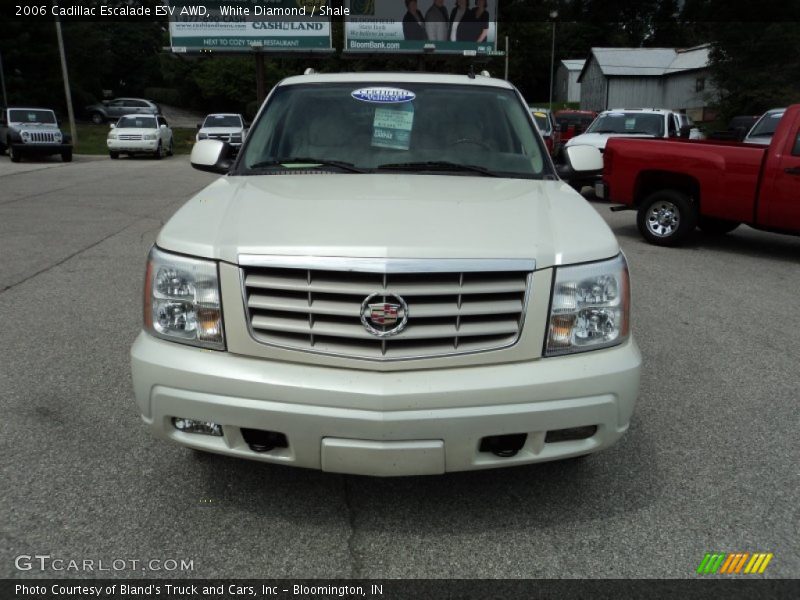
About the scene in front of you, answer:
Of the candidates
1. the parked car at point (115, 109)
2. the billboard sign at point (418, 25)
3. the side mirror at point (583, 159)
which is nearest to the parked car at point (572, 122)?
the billboard sign at point (418, 25)

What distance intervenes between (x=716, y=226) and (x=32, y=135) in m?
21.2

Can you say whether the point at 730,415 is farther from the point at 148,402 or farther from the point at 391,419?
the point at 148,402

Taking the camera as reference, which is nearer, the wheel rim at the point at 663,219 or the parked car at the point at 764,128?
the wheel rim at the point at 663,219

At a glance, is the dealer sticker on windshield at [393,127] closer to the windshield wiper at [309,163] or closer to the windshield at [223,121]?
the windshield wiper at [309,163]

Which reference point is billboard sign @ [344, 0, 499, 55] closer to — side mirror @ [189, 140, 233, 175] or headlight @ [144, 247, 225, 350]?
side mirror @ [189, 140, 233, 175]

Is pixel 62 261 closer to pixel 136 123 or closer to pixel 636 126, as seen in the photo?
pixel 636 126

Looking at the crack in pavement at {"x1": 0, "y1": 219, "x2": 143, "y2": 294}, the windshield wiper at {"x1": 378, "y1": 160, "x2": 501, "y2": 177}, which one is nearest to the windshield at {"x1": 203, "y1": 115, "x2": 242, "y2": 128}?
the crack in pavement at {"x1": 0, "y1": 219, "x2": 143, "y2": 294}

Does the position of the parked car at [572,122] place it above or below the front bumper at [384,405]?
below

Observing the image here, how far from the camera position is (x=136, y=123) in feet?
87.4

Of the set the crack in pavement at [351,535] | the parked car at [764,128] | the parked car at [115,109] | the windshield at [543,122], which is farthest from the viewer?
the parked car at [115,109]

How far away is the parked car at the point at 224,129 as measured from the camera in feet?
90.4

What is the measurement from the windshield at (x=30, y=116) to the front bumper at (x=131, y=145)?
219 centimetres

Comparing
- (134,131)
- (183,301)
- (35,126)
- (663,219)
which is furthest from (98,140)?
(183,301)

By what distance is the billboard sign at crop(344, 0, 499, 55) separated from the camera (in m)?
28.7
